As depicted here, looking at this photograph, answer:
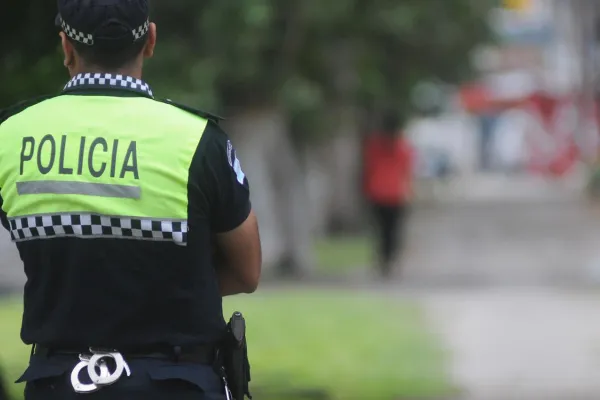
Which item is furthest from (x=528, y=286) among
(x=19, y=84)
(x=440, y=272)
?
(x=19, y=84)

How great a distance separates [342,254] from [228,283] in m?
18.9

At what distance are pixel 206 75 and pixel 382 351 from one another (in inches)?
132

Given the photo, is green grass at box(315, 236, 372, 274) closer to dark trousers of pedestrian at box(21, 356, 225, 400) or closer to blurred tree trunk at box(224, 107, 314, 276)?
blurred tree trunk at box(224, 107, 314, 276)

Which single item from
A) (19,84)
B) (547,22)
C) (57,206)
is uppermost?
(547,22)

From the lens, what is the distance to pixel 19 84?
273 inches

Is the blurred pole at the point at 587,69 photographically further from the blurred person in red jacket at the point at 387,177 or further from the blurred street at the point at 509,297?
the blurred person in red jacket at the point at 387,177

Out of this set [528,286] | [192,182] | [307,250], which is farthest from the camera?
[307,250]

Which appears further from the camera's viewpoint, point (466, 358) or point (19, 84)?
point (466, 358)

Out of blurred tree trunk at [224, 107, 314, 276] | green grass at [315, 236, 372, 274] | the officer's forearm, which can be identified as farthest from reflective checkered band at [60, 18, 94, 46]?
green grass at [315, 236, 372, 274]

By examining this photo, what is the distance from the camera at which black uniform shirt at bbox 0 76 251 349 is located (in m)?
3.18

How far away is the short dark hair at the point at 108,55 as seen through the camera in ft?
10.9

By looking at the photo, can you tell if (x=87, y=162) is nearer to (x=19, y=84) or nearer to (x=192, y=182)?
(x=192, y=182)

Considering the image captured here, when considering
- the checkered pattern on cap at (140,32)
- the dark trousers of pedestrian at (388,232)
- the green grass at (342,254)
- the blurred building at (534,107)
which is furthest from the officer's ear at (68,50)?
the blurred building at (534,107)

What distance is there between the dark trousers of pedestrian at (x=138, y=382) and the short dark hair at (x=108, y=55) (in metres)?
0.70
